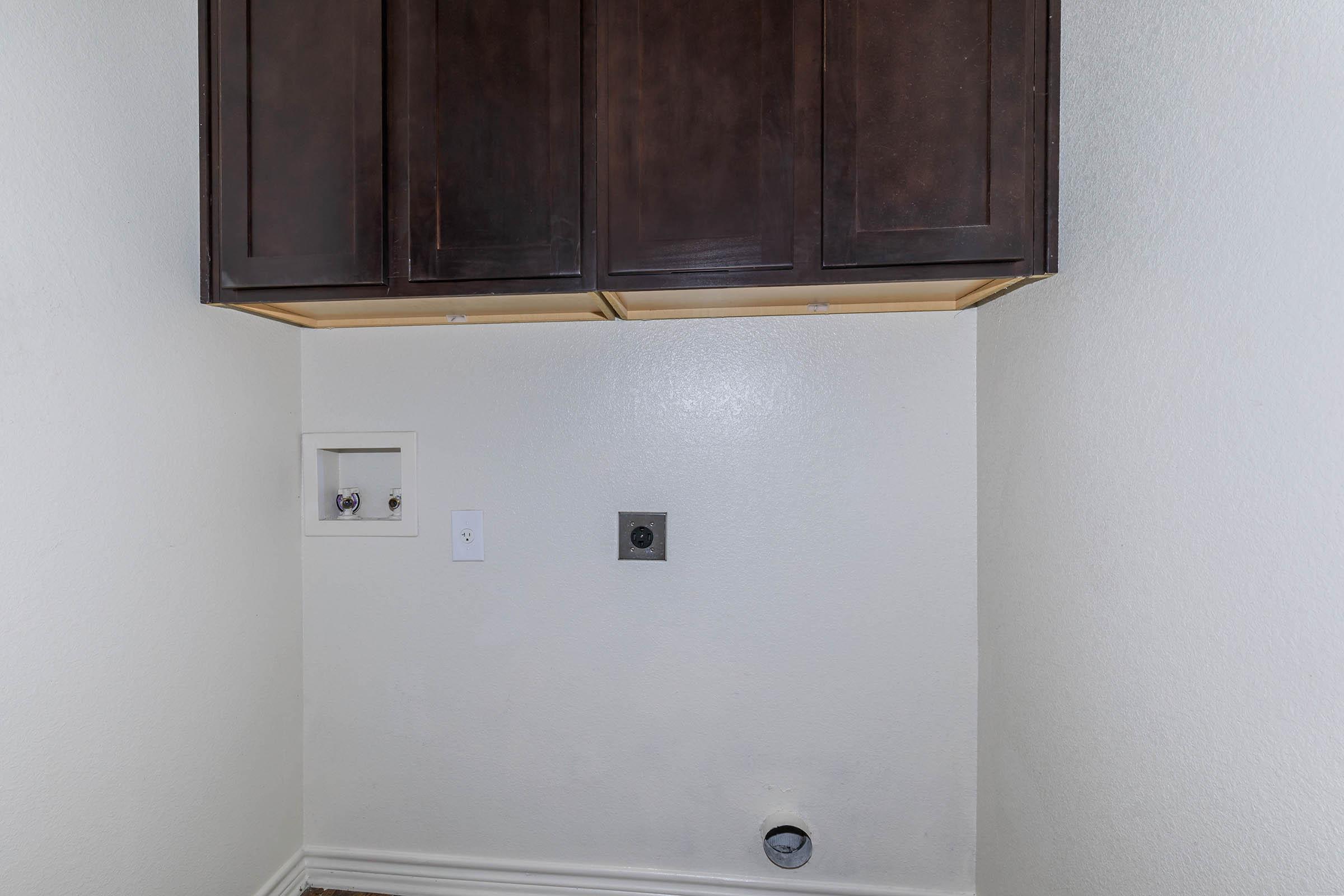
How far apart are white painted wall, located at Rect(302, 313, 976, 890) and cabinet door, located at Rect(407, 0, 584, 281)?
1.21 ft

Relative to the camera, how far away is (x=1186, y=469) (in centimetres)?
86

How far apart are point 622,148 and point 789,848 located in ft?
5.24

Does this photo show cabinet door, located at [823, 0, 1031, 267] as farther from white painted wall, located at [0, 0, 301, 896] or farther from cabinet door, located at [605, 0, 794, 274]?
white painted wall, located at [0, 0, 301, 896]

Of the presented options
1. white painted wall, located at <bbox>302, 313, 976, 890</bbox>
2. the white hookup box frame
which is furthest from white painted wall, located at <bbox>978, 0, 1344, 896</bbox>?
the white hookup box frame

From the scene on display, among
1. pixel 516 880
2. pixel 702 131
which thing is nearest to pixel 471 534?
pixel 516 880

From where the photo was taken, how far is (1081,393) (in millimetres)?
1103

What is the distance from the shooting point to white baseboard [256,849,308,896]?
5.14 feet

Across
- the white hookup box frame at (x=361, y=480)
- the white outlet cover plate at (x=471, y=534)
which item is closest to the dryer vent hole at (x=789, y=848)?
the white outlet cover plate at (x=471, y=534)

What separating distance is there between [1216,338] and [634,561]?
1193mm

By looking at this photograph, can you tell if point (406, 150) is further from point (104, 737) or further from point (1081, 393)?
point (1081, 393)

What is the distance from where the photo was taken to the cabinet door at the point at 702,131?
1.19 metres

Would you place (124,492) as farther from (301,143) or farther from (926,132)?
(926,132)

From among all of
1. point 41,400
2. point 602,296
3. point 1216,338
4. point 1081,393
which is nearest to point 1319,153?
point 1216,338

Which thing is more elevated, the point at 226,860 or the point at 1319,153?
the point at 1319,153
